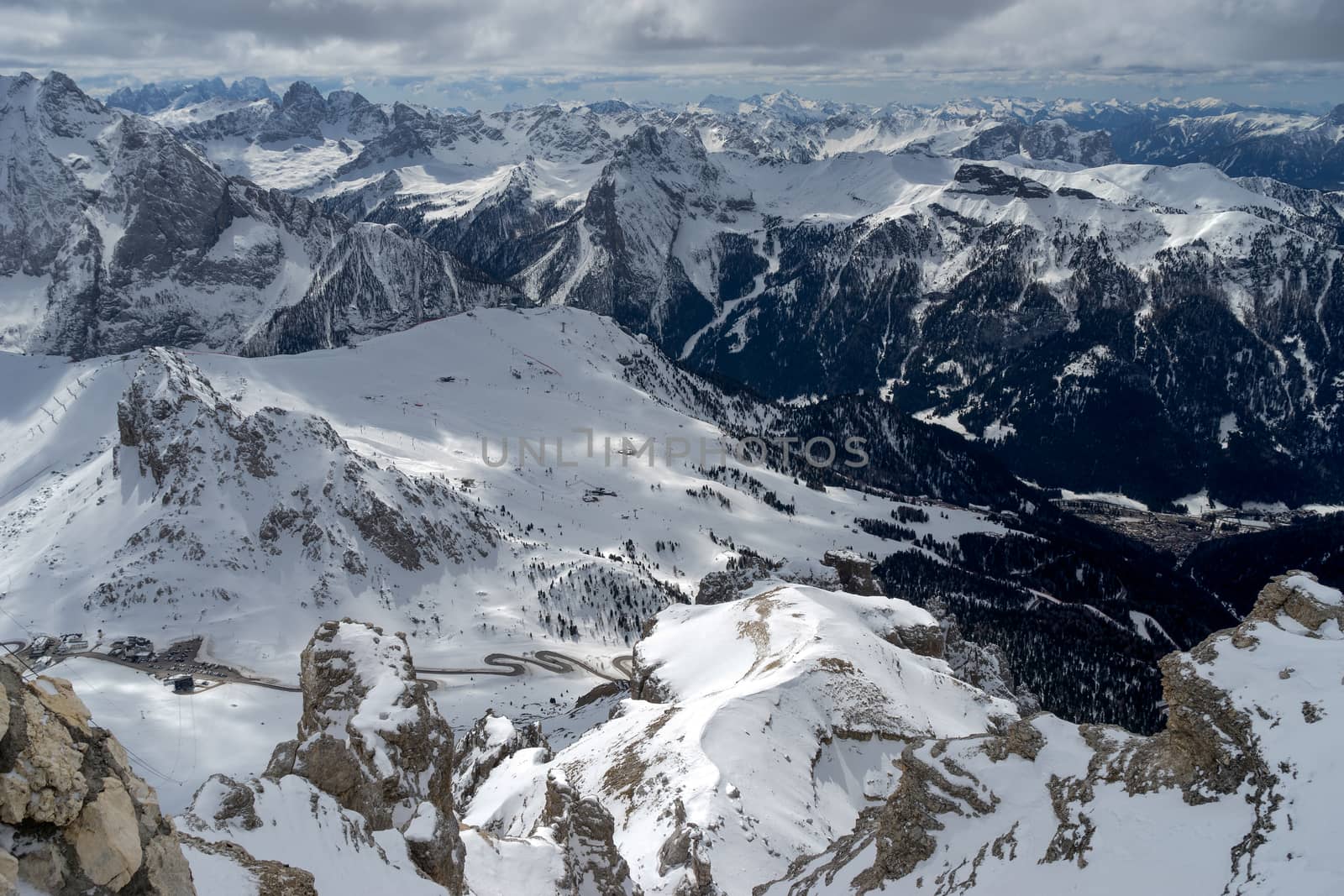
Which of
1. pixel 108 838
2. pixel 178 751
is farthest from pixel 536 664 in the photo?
pixel 108 838

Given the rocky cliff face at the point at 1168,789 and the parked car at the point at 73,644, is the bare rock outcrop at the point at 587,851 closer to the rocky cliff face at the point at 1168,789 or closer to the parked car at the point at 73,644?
the rocky cliff face at the point at 1168,789

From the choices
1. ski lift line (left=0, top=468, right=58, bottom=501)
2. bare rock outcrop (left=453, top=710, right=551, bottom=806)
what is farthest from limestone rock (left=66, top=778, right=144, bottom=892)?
ski lift line (left=0, top=468, right=58, bottom=501)

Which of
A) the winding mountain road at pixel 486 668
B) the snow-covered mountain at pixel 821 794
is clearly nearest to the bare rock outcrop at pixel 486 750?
the snow-covered mountain at pixel 821 794

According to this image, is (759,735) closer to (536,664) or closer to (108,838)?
(108,838)

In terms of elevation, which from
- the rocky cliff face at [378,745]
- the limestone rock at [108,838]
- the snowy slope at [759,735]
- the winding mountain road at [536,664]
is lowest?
the winding mountain road at [536,664]

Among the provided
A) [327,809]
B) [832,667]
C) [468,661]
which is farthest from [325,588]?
[327,809]

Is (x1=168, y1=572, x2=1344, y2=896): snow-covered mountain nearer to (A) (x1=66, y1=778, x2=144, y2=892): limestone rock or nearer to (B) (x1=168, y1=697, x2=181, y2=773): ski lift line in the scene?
(A) (x1=66, y1=778, x2=144, y2=892): limestone rock
